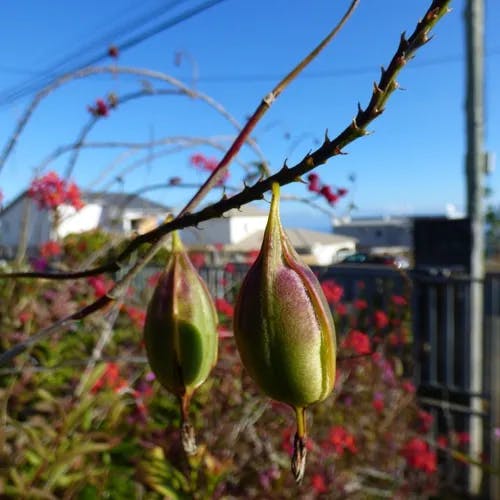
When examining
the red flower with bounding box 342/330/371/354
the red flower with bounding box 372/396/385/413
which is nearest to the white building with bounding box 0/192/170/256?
the red flower with bounding box 342/330/371/354

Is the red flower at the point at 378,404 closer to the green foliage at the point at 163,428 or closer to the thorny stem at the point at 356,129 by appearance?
the green foliage at the point at 163,428

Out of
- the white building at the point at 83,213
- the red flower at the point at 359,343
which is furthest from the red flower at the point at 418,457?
the white building at the point at 83,213

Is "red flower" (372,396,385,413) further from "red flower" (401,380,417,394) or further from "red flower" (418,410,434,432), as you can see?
"red flower" (418,410,434,432)

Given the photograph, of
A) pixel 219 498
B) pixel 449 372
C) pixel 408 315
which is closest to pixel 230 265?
pixel 408 315

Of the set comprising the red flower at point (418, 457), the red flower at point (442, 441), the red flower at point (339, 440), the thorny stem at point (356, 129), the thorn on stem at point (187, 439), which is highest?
the thorny stem at point (356, 129)

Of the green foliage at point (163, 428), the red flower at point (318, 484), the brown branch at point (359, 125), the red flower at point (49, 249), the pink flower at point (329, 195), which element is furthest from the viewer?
the red flower at point (49, 249)

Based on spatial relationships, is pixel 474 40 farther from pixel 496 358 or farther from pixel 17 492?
pixel 17 492
